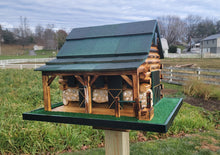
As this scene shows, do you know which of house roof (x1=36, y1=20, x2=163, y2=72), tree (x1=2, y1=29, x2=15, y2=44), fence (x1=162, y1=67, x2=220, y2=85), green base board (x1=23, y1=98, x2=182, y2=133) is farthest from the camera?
tree (x1=2, y1=29, x2=15, y2=44)

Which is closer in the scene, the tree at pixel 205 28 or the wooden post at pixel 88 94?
the wooden post at pixel 88 94

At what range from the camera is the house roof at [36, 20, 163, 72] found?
235 cm

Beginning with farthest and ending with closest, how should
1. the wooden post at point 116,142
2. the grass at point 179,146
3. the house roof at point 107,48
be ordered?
1. the grass at point 179,146
2. the wooden post at point 116,142
3. the house roof at point 107,48

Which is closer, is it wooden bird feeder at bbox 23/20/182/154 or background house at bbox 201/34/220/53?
wooden bird feeder at bbox 23/20/182/154

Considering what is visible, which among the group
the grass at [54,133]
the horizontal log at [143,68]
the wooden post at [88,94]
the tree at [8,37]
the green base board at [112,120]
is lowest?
the grass at [54,133]

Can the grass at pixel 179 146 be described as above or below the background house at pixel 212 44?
below

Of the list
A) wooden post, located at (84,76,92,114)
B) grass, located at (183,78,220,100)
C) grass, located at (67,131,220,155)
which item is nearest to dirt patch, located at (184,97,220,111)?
grass, located at (183,78,220,100)

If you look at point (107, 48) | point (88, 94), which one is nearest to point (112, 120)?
point (88, 94)

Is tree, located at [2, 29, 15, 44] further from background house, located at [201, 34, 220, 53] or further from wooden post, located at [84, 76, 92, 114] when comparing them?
wooden post, located at [84, 76, 92, 114]

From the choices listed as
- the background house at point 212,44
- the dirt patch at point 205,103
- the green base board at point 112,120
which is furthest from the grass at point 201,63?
the background house at point 212,44

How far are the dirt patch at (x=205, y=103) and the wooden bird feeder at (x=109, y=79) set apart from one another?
6393 mm

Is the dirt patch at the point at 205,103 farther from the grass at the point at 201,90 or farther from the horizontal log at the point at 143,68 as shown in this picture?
the horizontal log at the point at 143,68

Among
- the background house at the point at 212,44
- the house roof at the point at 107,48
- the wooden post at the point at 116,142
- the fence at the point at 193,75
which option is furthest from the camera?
the background house at the point at 212,44

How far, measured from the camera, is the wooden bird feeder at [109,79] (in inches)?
86.3
